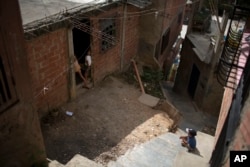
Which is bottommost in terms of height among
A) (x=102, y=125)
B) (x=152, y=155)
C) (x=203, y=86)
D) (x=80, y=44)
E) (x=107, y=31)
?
(x=203, y=86)

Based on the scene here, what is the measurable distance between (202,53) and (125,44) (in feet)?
15.9

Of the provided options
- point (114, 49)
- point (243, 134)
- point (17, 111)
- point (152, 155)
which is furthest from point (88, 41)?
point (243, 134)

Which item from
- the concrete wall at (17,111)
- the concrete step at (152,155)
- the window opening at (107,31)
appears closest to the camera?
the concrete wall at (17,111)

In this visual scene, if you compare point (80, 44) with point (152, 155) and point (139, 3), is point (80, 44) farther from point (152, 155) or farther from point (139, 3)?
point (152, 155)

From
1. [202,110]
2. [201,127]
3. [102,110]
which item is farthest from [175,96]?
[102,110]

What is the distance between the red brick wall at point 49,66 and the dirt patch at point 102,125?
27.0 inches

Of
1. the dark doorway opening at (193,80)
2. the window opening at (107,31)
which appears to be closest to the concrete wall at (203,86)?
the dark doorway opening at (193,80)

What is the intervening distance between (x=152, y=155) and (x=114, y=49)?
6246 millimetres

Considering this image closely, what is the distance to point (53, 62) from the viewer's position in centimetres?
902

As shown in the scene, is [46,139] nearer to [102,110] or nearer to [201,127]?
[102,110]

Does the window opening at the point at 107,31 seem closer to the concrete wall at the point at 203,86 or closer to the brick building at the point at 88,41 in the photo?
the brick building at the point at 88,41

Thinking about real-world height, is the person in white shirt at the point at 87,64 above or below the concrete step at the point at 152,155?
above

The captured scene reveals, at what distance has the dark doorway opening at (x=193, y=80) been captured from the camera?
1550 centimetres

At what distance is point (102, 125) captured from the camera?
967cm
